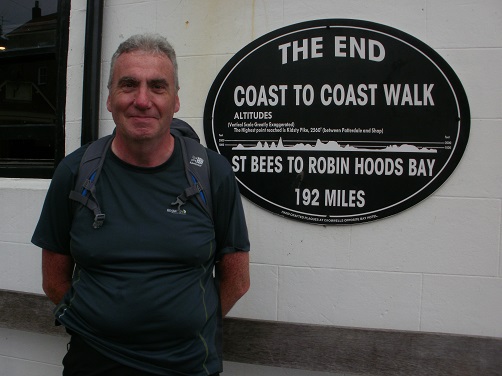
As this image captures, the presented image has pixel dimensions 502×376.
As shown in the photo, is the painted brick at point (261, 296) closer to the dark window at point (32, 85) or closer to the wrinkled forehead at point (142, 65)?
the wrinkled forehead at point (142, 65)

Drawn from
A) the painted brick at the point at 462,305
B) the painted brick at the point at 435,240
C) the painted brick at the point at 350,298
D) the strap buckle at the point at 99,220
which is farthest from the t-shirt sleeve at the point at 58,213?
the painted brick at the point at 462,305

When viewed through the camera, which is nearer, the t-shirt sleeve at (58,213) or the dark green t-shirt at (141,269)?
the dark green t-shirt at (141,269)

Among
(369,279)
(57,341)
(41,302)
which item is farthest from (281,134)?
(57,341)

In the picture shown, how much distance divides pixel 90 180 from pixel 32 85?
1790 mm

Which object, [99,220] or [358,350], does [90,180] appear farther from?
[358,350]

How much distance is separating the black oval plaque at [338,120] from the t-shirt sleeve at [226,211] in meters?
0.61

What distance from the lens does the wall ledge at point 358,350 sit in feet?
6.87

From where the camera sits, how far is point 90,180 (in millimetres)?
1610

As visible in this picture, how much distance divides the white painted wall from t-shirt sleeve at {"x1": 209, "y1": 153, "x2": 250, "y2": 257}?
64cm

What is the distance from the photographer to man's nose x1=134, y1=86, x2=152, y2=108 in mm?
1574

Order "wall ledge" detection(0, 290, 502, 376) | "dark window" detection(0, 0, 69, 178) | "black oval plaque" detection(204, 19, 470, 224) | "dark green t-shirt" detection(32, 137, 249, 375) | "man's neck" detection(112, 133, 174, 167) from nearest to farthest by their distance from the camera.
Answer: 1. "dark green t-shirt" detection(32, 137, 249, 375)
2. "man's neck" detection(112, 133, 174, 167)
3. "wall ledge" detection(0, 290, 502, 376)
4. "black oval plaque" detection(204, 19, 470, 224)
5. "dark window" detection(0, 0, 69, 178)

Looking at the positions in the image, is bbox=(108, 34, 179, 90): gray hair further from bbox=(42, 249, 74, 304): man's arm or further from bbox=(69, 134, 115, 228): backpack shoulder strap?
bbox=(42, 249, 74, 304): man's arm

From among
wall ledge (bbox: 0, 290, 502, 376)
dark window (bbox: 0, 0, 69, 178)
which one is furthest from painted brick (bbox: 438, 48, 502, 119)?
dark window (bbox: 0, 0, 69, 178)

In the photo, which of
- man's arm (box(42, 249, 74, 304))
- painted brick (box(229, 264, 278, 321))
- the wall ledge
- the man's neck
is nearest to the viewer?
the man's neck
